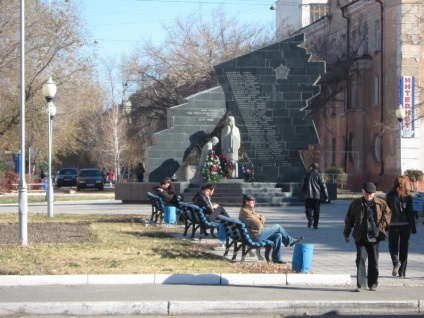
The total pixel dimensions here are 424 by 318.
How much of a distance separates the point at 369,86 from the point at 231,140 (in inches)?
765

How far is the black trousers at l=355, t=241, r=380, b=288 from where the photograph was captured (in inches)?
469

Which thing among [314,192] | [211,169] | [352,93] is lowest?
[314,192]

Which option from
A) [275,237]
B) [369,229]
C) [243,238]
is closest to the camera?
[369,229]

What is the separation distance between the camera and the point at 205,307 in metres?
10.8

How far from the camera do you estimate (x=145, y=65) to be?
5009 centimetres

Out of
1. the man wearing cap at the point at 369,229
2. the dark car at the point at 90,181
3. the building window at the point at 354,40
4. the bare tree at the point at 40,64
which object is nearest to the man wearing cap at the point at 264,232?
the man wearing cap at the point at 369,229

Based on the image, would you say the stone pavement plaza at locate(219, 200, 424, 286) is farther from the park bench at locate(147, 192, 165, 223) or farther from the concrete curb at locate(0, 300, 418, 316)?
the park bench at locate(147, 192, 165, 223)

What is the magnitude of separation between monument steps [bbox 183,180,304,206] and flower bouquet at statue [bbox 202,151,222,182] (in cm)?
47

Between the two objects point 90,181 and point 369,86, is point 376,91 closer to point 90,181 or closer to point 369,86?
point 369,86

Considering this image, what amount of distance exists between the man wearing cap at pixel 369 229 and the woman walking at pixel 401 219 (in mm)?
1264

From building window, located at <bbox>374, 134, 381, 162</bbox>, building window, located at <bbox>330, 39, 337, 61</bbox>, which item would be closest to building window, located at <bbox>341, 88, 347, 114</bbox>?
building window, located at <bbox>330, 39, 337, 61</bbox>

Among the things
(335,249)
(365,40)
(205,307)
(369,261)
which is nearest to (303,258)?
(369,261)

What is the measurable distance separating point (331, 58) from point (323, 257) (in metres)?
36.2

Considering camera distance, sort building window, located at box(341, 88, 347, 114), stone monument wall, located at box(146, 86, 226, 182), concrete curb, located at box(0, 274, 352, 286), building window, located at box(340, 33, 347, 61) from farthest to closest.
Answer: building window, located at box(341, 88, 347, 114)
building window, located at box(340, 33, 347, 61)
stone monument wall, located at box(146, 86, 226, 182)
concrete curb, located at box(0, 274, 352, 286)
